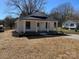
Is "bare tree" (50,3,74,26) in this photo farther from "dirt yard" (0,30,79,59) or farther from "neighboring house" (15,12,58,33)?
"dirt yard" (0,30,79,59)

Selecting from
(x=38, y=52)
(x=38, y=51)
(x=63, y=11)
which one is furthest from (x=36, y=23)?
(x=63, y=11)

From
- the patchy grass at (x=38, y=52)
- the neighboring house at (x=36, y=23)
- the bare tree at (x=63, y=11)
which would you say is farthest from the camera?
the bare tree at (x=63, y=11)

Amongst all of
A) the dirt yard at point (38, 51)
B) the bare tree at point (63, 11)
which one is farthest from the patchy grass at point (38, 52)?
the bare tree at point (63, 11)

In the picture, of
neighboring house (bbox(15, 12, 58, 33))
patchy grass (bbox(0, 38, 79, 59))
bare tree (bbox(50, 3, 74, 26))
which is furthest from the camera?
bare tree (bbox(50, 3, 74, 26))

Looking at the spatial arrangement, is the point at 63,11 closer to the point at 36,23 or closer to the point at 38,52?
the point at 36,23

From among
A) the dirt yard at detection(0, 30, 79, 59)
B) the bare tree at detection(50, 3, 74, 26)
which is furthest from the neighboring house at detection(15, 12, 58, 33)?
the bare tree at detection(50, 3, 74, 26)

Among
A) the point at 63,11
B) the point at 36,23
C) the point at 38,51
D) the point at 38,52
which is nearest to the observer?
the point at 38,52

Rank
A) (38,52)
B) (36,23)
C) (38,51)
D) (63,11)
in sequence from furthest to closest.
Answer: (63,11)
(36,23)
(38,51)
(38,52)

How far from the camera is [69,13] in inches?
2859

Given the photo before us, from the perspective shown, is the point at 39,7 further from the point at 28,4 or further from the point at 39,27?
the point at 39,27

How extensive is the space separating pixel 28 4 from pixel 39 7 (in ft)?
13.4

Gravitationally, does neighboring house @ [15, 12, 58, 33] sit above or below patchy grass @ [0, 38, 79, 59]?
above

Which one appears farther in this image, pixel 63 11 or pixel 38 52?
pixel 63 11

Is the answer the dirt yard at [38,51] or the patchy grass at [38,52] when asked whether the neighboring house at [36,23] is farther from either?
the patchy grass at [38,52]
